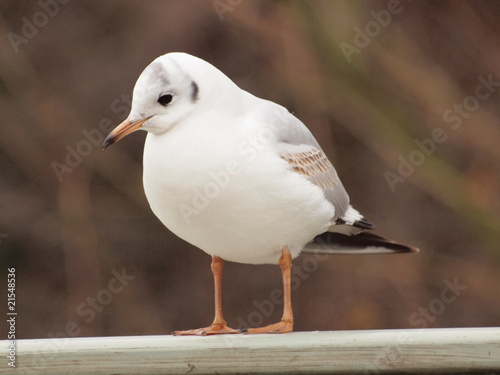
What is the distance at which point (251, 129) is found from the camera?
238 centimetres

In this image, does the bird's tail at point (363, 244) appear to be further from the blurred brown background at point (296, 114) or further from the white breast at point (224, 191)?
the blurred brown background at point (296, 114)

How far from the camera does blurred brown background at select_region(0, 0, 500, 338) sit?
452 cm

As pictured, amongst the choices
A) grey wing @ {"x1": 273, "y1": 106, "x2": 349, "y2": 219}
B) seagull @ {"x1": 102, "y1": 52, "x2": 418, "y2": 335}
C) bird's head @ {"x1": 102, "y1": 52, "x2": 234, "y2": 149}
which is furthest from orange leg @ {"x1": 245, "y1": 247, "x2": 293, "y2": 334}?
bird's head @ {"x1": 102, "y1": 52, "x2": 234, "y2": 149}

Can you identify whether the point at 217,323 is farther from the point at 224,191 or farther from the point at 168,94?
the point at 168,94

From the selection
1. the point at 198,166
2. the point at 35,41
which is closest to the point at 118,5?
the point at 35,41

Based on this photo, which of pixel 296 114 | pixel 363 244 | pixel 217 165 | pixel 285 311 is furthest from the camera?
pixel 296 114

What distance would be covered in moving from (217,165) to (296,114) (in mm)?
2388

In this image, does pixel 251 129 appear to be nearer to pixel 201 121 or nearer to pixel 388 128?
pixel 201 121

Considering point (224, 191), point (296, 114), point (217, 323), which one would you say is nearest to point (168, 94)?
point (224, 191)

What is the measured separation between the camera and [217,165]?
2285 millimetres

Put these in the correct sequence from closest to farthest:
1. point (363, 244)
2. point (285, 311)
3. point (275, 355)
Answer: point (275, 355), point (285, 311), point (363, 244)

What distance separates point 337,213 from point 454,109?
193cm

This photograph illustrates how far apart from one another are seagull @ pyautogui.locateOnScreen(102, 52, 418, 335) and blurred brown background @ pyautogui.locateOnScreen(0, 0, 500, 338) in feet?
6.41

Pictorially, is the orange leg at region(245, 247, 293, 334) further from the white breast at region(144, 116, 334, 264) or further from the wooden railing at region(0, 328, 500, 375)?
the wooden railing at region(0, 328, 500, 375)
